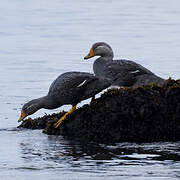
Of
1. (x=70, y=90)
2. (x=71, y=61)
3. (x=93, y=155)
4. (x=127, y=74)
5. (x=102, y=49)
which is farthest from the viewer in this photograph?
(x=71, y=61)

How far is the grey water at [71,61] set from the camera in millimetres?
8625

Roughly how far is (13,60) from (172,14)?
10.3 meters

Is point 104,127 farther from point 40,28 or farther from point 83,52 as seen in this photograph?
point 40,28

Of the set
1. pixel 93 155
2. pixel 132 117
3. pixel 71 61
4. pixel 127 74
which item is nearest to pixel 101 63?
pixel 127 74

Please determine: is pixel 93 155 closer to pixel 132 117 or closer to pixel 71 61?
pixel 132 117

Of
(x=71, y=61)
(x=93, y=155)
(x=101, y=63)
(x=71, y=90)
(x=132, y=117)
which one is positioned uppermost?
(x=71, y=61)

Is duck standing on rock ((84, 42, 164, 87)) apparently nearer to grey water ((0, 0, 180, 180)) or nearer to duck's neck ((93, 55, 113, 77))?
duck's neck ((93, 55, 113, 77))

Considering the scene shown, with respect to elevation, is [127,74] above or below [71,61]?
below

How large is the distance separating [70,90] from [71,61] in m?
6.43

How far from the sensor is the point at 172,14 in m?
27.2

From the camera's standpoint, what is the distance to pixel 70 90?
11.0 metres

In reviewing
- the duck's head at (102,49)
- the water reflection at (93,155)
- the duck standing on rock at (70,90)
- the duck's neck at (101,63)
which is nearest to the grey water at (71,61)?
the water reflection at (93,155)

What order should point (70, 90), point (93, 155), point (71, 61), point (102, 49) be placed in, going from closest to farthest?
point (93, 155)
point (70, 90)
point (102, 49)
point (71, 61)

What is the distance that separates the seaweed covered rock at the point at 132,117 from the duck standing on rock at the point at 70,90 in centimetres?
69
